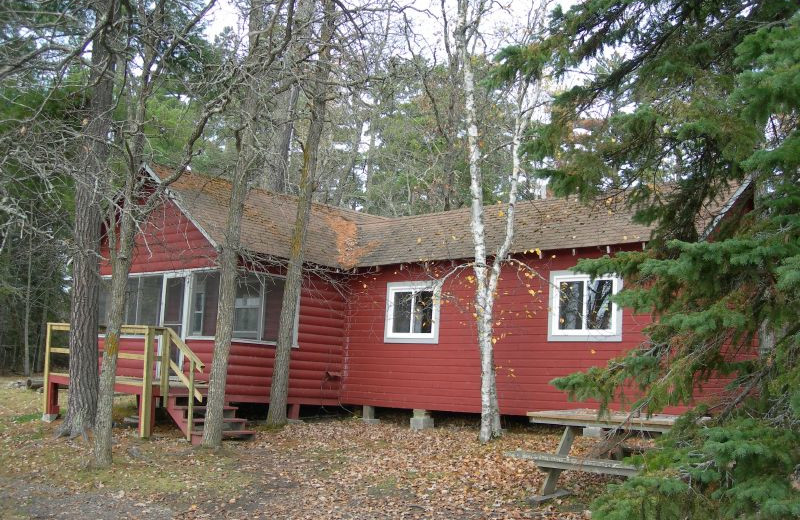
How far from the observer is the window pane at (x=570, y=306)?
42.8ft

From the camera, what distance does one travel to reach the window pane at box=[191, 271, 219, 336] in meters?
14.6

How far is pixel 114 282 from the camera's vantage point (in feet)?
33.5

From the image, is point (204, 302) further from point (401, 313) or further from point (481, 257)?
point (481, 257)

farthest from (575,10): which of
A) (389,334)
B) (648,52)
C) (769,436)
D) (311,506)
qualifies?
(389,334)

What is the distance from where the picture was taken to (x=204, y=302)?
14.8 m

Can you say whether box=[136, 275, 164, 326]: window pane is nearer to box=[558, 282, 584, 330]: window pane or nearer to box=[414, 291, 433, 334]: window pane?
box=[414, 291, 433, 334]: window pane

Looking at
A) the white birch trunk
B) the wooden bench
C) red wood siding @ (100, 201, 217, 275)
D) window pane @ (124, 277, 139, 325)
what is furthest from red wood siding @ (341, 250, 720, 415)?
window pane @ (124, 277, 139, 325)

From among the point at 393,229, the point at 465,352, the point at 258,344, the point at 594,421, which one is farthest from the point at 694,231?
the point at 393,229

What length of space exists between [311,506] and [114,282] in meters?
4.14

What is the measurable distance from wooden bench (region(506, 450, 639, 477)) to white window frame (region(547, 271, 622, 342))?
14.1ft

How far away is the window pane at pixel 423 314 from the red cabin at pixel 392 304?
3cm

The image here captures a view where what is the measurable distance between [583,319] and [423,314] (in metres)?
3.67

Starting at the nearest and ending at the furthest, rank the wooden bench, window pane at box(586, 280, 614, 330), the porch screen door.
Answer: the wooden bench, window pane at box(586, 280, 614, 330), the porch screen door

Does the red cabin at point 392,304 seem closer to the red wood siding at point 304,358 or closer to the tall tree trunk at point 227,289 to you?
the red wood siding at point 304,358
